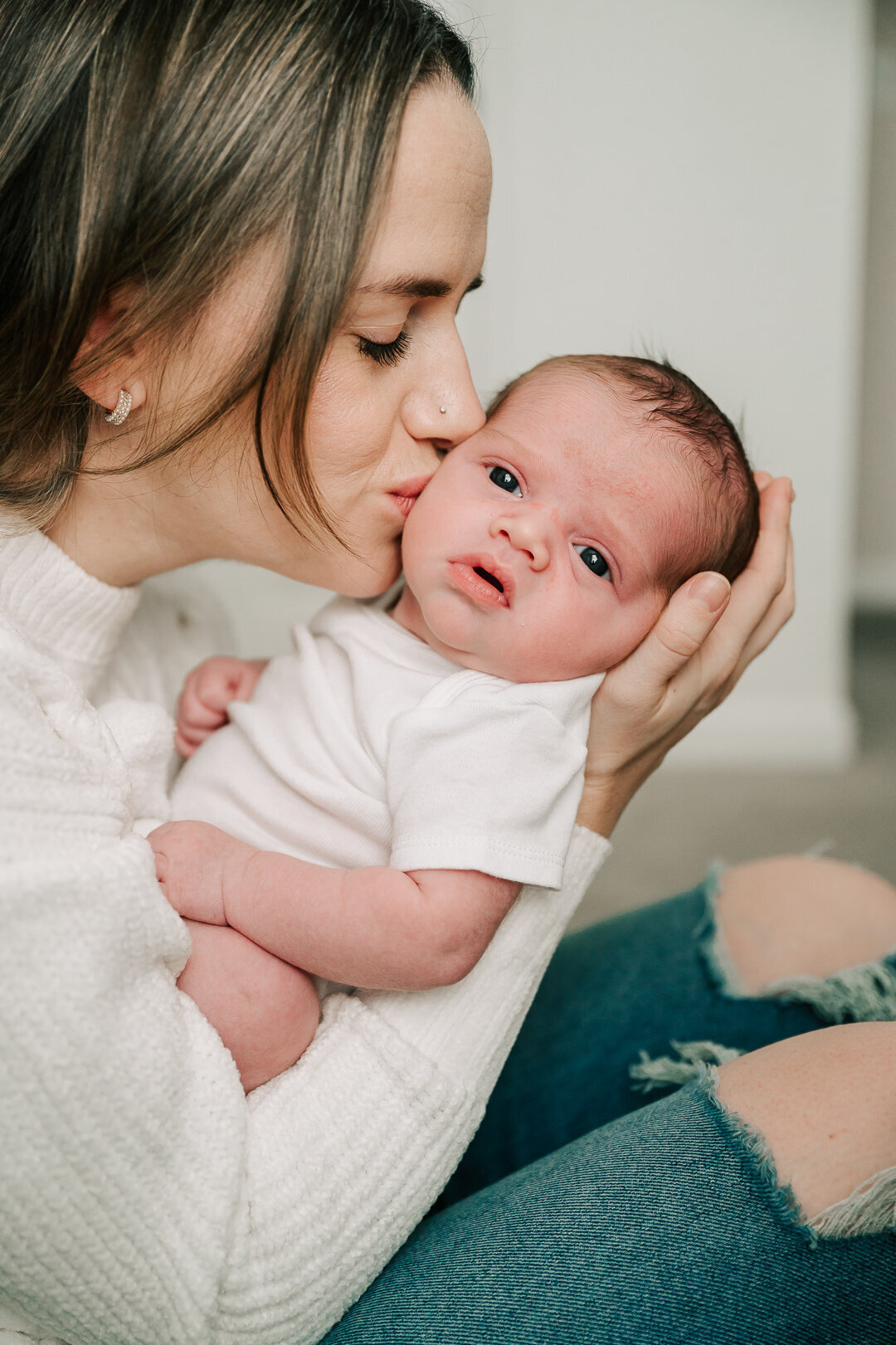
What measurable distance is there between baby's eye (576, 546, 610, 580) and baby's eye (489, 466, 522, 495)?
0.08 m

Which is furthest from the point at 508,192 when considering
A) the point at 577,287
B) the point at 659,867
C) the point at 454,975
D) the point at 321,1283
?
the point at 321,1283

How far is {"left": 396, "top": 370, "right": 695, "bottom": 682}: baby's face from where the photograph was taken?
0.85m

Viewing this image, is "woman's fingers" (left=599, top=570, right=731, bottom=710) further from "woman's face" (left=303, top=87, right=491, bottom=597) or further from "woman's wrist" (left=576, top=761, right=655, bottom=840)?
"woman's face" (left=303, top=87, right=491, bottom=597)

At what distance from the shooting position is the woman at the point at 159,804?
2.07ft

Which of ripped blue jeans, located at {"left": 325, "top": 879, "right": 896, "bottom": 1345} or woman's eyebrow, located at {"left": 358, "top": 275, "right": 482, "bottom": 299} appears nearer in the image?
ripped blue jeans, located at {"left": 325, "top": 879, "right": 896, "bottom": 1345}

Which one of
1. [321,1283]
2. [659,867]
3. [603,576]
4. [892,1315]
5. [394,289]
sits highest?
[394,289]

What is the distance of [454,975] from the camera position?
0.75 m

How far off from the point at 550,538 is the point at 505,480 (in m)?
0.08

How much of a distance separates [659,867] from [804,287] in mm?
1499

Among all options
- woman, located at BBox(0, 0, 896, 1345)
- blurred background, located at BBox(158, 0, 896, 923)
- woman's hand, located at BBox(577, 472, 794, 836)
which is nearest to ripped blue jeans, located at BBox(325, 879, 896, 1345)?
woman, located at BBox(0, 0, 896, 1345)

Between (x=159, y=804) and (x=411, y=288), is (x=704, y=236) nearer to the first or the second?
(x=411, y=288)

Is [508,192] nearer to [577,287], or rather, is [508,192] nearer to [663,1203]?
[577,287]

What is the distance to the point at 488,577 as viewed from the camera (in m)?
0.88

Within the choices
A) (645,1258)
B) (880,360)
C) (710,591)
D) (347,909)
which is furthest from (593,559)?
(880,360)
